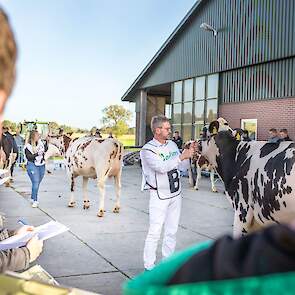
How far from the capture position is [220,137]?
6773 millimetres

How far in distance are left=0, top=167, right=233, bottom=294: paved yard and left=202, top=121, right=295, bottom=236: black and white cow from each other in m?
1.57

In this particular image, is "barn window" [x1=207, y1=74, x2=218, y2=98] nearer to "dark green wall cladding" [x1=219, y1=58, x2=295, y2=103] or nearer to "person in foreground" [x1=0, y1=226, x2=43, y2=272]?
"dark green wall cladding" [x1=219, y1=58, x2=295, y2=103]

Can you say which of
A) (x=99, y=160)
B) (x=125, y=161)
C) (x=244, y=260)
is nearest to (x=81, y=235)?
(x=99, y=160)

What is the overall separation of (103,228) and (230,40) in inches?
622

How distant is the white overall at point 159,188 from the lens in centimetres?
555

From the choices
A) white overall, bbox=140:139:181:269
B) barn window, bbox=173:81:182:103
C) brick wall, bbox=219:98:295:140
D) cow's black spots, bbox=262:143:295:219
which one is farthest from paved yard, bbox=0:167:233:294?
barn window, bbox=173:81:182:103

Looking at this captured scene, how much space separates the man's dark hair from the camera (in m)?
1.13

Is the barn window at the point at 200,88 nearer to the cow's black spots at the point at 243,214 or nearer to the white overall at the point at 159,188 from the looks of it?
the cow's black spots at the point at 243,214

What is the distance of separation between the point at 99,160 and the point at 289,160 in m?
5.89

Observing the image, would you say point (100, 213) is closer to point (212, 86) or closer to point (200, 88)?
point (212, 86)

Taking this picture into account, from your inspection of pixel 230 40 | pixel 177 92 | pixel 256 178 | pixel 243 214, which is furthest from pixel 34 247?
pixel 177 92

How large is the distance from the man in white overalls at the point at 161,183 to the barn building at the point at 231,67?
42.8ft

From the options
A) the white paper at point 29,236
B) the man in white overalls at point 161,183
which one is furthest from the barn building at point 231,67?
the white paper at point 29,236

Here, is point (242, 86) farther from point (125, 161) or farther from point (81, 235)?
point (81, 235)
